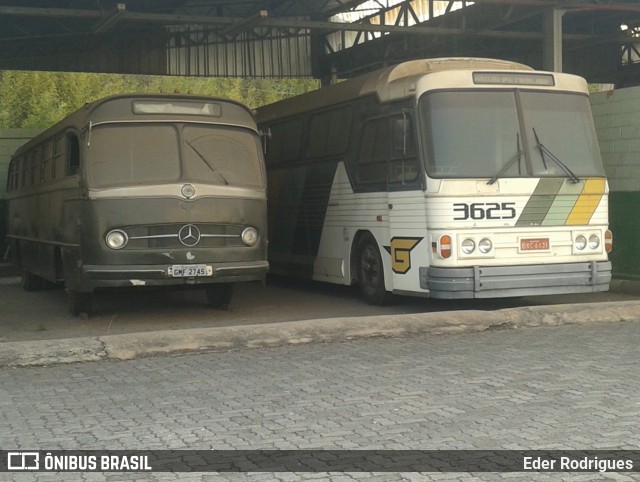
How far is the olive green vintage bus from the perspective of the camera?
11.8m

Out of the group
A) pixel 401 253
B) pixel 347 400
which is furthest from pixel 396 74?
pixel 347 400

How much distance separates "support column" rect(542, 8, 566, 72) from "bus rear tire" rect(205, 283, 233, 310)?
9.17m

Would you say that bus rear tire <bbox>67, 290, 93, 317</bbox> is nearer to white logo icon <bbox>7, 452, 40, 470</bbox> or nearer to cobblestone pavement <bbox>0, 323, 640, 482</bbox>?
cobblestone pavement <bbox>0, 323, 640, 482</bbox>

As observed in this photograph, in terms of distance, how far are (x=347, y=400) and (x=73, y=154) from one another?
6.44 meters

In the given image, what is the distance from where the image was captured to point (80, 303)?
13188 mm

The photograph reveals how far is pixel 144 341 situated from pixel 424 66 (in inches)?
218

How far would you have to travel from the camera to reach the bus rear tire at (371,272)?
541 inches

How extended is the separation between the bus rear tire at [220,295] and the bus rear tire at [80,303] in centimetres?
154

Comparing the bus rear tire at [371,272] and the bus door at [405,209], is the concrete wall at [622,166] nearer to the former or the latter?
the bus rear tire at [371,272]

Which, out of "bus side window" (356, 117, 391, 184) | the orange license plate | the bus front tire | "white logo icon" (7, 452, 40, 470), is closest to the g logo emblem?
"bus side window" (356, 117, 391, 184)

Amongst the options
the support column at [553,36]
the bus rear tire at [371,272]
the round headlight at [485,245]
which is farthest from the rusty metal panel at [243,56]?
the round headlight at [485,245]

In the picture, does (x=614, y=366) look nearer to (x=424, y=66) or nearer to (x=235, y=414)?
(x=235, y=414)

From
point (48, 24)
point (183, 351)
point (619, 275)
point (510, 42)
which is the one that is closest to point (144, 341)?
point (183, 351)

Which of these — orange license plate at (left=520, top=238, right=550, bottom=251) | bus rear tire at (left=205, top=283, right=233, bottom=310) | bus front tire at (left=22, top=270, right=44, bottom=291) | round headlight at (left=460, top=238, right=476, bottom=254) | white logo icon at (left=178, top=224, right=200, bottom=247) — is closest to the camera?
white logo icon at (left=178, top=224, right=200, bottom=247)
